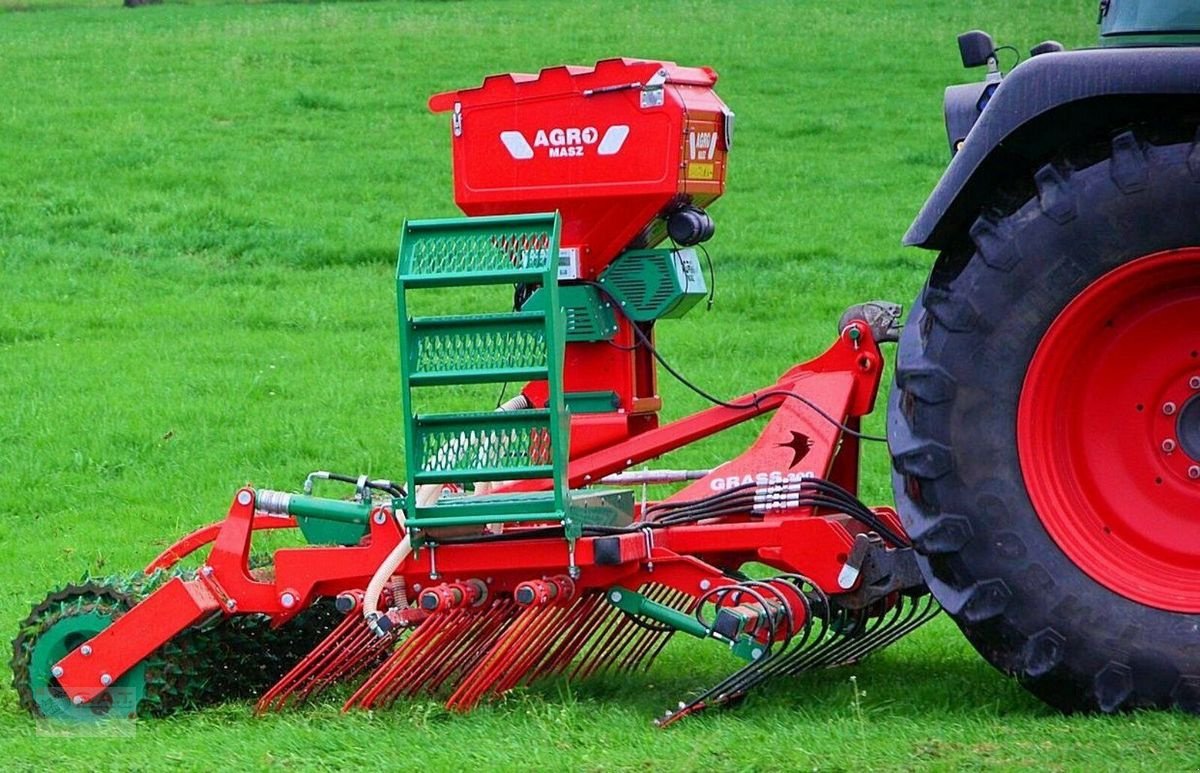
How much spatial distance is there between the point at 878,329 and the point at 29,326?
732cm

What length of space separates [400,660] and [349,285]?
26.3 feet

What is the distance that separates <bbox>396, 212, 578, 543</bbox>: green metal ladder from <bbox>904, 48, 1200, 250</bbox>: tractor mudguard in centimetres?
93

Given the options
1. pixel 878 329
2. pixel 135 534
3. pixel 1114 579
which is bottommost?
pixel 135 534

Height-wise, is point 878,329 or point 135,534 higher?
point 878,329

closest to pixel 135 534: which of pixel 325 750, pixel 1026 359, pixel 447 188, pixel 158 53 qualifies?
pixel 325 750

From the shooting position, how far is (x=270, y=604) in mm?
4754

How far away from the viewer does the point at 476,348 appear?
14.5 ft

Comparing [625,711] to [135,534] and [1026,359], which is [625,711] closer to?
[1026,359]

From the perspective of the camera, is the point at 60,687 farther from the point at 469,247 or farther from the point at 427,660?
the point at 469,247

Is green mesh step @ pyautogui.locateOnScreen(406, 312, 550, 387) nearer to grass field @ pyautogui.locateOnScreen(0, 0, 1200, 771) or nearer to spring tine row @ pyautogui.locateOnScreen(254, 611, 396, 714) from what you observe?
spring tine row @ pyautogui.locateOnScreen(254, 611, 396, 714)

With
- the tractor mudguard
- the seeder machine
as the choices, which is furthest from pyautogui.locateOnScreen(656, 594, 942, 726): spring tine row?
the tractor mudguard

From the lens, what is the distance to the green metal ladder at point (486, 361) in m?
4.37

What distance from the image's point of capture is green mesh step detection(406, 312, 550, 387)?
4.38 metres

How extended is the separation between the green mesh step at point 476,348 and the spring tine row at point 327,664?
737mm
